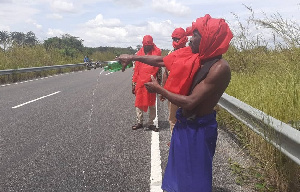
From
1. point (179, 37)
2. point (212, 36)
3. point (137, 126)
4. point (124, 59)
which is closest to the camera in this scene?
point (212, 36)

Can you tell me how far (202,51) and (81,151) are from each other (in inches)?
138

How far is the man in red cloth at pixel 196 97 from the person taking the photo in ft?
8.21

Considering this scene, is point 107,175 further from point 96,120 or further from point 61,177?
point 96,120

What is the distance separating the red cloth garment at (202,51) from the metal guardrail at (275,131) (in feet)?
3.45

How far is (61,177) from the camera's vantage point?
4.33 m

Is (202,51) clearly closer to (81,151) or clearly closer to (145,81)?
(81,151)

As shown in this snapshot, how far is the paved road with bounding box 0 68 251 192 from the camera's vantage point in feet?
13.6

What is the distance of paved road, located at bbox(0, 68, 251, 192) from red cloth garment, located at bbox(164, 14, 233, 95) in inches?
71.0

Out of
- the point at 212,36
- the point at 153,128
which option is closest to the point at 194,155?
the point at 212,36

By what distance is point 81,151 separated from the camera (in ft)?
18.0

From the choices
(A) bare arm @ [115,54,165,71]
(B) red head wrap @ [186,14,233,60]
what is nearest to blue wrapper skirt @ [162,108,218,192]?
(B) red head wrap @ [186,14,233,60]

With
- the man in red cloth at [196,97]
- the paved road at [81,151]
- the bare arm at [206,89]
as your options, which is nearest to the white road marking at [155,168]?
the paved road at [81,151]

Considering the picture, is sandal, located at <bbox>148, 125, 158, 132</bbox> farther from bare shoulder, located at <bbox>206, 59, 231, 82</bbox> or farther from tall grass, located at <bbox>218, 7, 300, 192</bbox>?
bare shoulder, located at <bbox>206, 59, 231, 82</bbox>

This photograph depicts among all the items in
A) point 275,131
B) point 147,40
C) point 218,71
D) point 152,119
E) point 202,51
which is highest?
point 147,40
